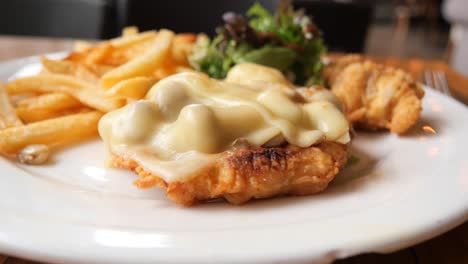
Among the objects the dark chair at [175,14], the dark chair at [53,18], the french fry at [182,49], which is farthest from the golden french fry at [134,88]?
the dark chair at [53,18]

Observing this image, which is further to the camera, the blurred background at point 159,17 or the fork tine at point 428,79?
the blurred background at point 159,17

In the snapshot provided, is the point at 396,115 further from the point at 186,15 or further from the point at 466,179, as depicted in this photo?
the point at 186,15

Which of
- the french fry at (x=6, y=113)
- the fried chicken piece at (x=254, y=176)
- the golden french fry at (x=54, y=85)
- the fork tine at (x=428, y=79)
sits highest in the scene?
the fried chicken piece at (x=254, y=176)

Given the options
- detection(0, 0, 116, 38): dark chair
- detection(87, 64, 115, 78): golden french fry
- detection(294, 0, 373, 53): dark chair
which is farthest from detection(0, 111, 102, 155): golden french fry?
detection(294, 0, 373, 53): dark chair

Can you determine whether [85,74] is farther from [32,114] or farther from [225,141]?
[225,141]

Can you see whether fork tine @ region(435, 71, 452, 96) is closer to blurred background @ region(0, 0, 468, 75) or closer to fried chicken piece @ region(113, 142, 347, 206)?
fried chicken piece @ region(113, 142, 347, 206)

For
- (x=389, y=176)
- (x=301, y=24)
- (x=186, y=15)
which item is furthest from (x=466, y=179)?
(x=186, y=15)

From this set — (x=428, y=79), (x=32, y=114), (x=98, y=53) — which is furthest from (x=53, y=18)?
(x=428, y=79)

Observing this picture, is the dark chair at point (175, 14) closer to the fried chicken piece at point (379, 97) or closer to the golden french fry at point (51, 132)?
the fried chicken piece at point (379, 97)
